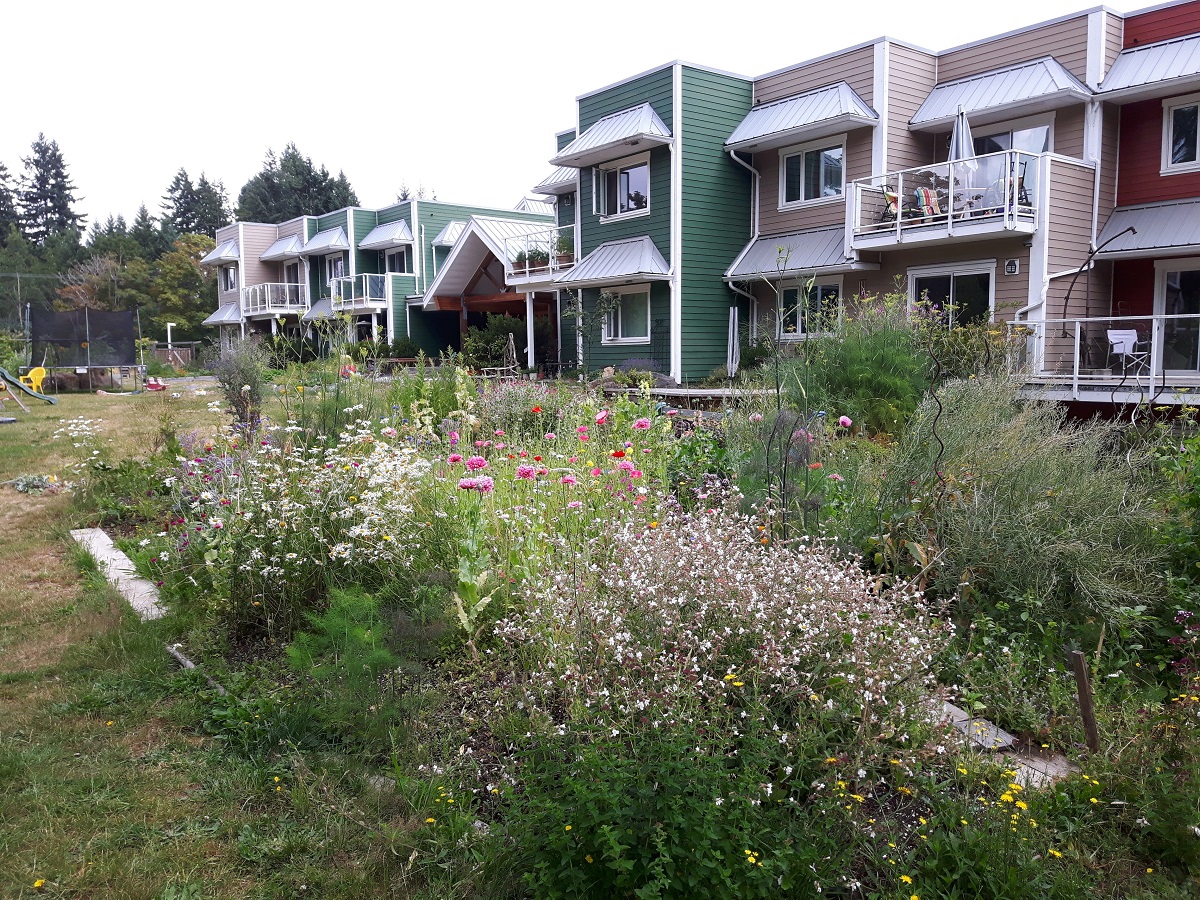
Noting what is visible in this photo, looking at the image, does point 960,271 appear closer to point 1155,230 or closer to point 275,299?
point 1155,230

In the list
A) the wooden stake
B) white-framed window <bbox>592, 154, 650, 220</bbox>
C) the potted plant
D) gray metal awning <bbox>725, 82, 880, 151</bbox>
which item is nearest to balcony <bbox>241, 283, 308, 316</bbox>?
the potted plant

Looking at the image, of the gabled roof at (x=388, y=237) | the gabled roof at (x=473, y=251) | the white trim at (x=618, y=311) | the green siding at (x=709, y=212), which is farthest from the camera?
the gabled roof at (x=388, y=237)

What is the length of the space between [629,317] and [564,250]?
129 inches

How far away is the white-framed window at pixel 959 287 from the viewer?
49.0ft

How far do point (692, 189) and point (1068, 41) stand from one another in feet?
23.8

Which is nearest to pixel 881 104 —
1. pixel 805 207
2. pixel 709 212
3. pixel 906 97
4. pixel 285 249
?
pixel 906 97

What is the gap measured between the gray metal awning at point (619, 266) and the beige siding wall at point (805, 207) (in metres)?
2.60

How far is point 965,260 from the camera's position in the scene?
15328mm

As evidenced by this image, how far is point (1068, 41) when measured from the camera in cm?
1473

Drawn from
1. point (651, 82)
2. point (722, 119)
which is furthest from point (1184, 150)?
point (651, 82)

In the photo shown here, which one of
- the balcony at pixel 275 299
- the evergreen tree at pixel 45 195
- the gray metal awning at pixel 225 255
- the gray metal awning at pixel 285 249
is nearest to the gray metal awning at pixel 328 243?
the gray metal awning at pixel 285 249

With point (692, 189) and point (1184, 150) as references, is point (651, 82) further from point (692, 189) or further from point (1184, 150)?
point (1184, 150)

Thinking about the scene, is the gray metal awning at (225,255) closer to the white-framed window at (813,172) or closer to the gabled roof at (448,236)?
the gabled roof at (448,236)

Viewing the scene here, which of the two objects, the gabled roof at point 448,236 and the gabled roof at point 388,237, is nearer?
the gabled roof at point 448,236
